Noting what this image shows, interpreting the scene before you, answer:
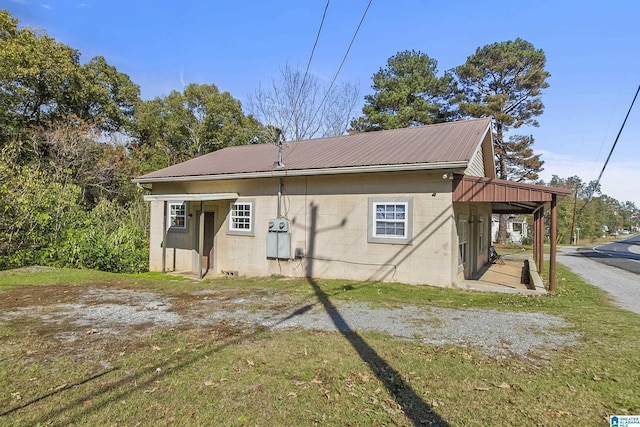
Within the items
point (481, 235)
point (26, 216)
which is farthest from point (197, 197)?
point (481, 235)

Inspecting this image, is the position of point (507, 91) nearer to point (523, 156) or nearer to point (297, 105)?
point (523, 156)

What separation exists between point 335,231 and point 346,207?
0.76 meters

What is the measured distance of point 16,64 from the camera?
19.5m

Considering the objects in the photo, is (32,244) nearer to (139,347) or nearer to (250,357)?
(139,347)

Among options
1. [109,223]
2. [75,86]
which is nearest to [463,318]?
[109,223]

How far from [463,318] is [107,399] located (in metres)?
5.27

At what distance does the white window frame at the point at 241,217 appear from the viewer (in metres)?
11.8

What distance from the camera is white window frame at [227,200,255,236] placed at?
11.8 meters

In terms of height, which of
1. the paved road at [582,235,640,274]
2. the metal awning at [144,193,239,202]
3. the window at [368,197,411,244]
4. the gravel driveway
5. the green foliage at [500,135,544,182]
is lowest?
the paved road at [582,235,640,274]

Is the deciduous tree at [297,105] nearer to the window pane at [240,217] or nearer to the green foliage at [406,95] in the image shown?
the green foliage at [406,95]

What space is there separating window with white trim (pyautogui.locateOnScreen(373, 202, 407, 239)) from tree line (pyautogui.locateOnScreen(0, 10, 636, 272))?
4582 mm

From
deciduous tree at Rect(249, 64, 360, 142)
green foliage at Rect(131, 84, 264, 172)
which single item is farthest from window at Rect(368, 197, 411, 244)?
green foliage at Rect(131, 84, 264, 172)

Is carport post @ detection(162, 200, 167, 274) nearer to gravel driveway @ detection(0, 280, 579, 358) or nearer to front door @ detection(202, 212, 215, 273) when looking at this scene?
front door @ detection(202, 212, 215, 273)

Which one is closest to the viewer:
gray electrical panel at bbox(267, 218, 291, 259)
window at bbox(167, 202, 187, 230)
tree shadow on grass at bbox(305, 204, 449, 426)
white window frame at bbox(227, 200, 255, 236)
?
tree shadow on grass at bbox(305, 204, 449, 426)
